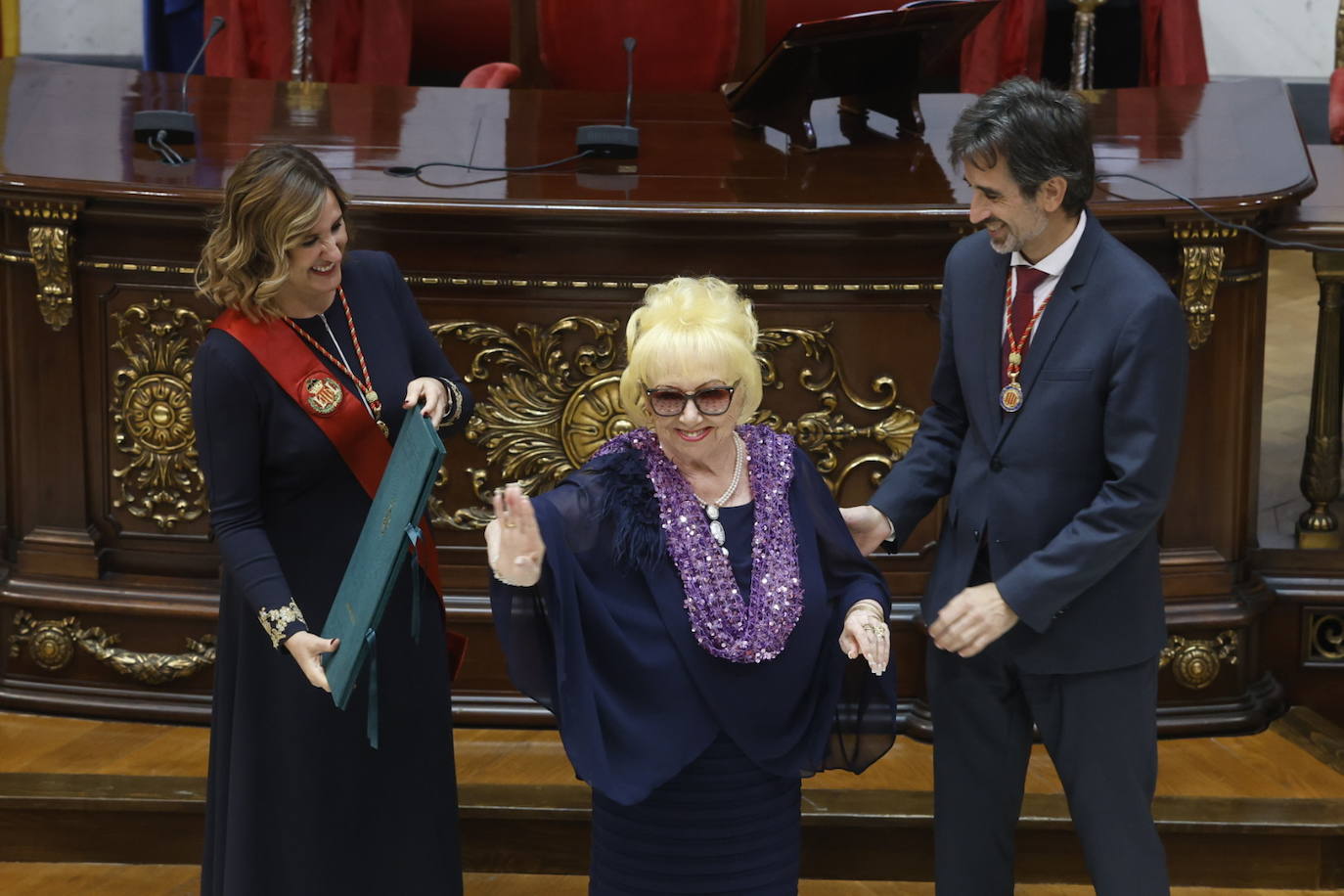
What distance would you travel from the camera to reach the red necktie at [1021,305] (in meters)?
2.47

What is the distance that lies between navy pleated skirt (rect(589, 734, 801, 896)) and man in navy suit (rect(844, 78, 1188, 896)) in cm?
34

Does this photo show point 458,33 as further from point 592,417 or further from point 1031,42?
point 592,417

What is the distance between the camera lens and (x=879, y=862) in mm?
3277

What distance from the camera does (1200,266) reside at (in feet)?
10.9

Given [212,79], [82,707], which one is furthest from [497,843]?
[212,79]

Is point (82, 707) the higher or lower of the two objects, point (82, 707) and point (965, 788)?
the lower

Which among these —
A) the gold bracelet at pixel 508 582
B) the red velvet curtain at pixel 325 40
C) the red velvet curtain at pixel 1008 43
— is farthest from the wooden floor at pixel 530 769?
the red velvet curtain at pixel 1008 43

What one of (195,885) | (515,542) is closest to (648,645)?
(515,542)

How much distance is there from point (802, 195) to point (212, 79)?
176 centimetres

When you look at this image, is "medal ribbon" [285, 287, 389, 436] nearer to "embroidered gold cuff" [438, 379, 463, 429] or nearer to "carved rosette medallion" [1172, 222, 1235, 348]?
"embroidered gold cuff" [438, 379, 463, 429]

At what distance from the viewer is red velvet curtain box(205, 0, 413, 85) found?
18.2 feet

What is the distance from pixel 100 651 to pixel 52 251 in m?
0.80

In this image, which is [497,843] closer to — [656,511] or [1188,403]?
[656,511]

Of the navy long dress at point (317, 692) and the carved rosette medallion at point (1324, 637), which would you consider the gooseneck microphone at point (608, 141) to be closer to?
the navy long dress at point (317, 692)
